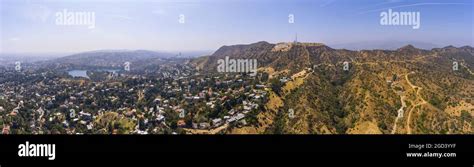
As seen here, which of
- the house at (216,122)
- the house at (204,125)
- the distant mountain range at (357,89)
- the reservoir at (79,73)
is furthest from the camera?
the reservoir at (79,73)

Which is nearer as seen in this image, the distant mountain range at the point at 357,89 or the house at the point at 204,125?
the house at the point at 204,125

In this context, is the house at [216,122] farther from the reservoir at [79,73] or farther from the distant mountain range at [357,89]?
the reservoir at [79,73]

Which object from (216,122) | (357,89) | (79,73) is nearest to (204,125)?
(216,122)

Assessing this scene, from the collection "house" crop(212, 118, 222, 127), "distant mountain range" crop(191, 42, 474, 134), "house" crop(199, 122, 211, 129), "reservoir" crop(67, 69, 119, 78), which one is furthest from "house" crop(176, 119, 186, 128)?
"reservoir" crop(67, 69, 119, 78)

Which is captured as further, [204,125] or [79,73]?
[79,73]

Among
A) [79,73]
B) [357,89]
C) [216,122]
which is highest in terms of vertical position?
[79,73]

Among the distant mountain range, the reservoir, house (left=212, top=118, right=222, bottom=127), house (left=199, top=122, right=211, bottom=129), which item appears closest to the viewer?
house (left=199, top=122, right=211, bottom=129)

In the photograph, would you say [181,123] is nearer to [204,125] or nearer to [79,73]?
[204,125]

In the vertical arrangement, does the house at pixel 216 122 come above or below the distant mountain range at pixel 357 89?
below

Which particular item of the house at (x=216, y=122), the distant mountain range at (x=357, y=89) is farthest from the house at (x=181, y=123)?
the distant mountain range at (x=357, y=89)

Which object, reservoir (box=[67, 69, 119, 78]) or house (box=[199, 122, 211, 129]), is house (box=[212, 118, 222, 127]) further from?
reservoir (box=[67, 69, 119, 78])
